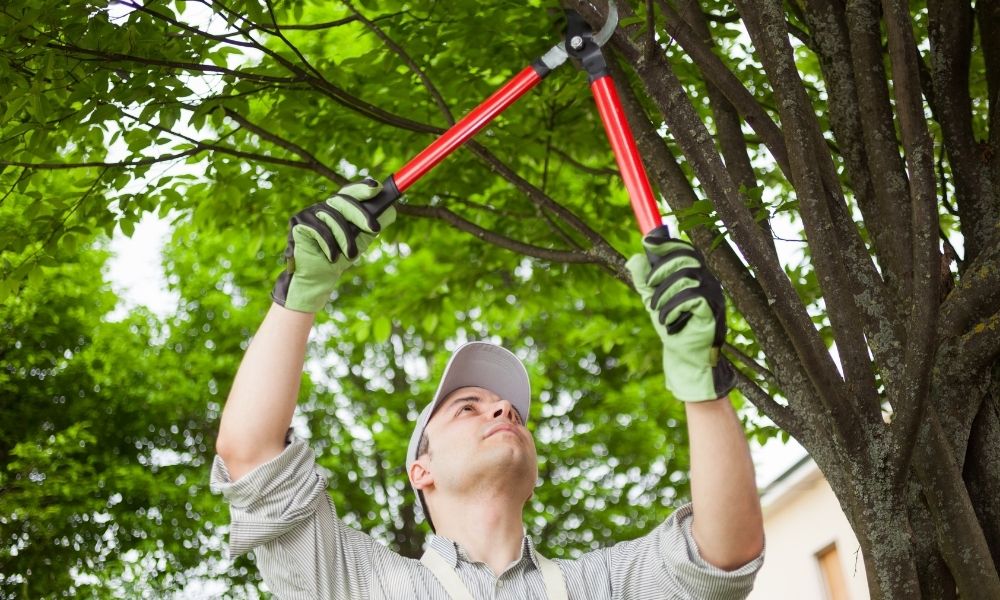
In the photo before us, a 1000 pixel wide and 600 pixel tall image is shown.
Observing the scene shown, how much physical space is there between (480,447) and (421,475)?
0.79ft

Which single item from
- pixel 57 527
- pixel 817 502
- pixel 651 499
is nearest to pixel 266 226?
pixel 57 527

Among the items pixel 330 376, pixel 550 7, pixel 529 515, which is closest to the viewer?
pixel 550 7

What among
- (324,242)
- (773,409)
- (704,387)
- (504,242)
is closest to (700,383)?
(704,387)

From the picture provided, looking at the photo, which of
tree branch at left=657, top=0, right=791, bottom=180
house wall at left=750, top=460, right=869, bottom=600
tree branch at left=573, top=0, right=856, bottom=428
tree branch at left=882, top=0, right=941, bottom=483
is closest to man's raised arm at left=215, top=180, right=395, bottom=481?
tree branch at left=573, top=0, right=856, bottom=428

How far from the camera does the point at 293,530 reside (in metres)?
2.45

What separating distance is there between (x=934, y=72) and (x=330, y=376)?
555 inches

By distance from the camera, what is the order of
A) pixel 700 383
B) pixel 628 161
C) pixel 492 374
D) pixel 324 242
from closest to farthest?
1. pixel 700 383
2. pixel 628 161
3. pixel 324 242
4. pixel 492 374

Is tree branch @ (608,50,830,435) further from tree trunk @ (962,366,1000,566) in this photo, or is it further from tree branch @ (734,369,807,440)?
tree trunk @ (962,366,1000,566)

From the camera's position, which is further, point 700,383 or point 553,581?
point 553,581

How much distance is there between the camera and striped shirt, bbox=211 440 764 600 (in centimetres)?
237

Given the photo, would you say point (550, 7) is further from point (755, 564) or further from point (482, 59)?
point (755, 564)

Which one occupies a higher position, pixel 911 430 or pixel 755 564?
pixel 911 430

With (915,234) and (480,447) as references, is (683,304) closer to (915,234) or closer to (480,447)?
(480,447)

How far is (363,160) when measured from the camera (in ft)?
19.0
